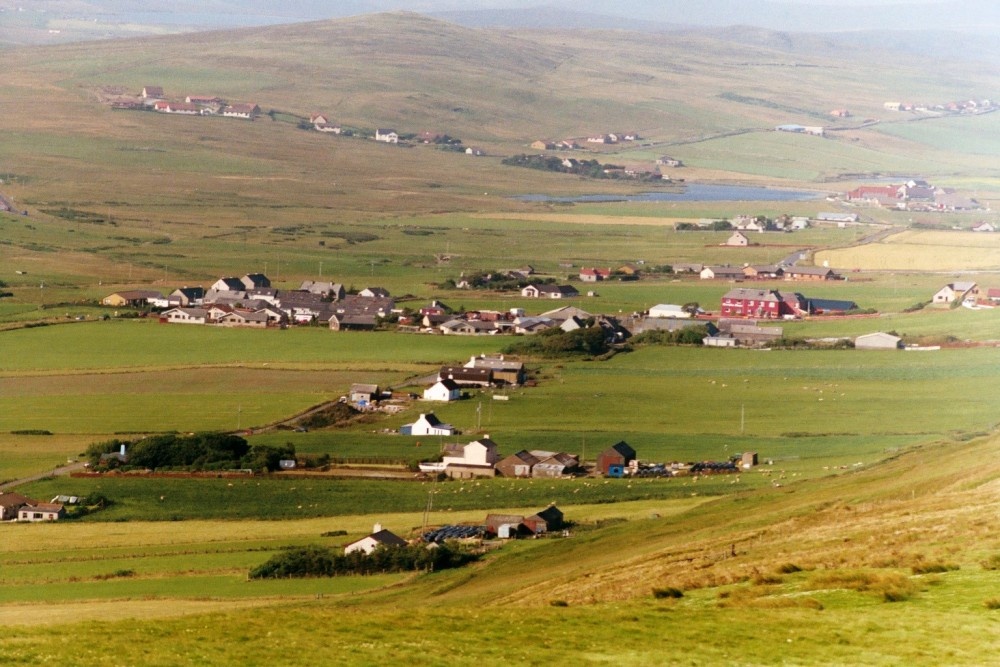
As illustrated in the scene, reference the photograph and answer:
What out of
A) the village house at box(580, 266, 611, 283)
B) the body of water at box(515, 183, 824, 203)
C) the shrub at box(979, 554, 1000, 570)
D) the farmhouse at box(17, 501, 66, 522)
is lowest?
the farmhouse at box(17, 501, 66, 522)

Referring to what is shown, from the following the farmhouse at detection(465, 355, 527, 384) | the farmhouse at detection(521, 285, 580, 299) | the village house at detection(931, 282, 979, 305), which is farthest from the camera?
the farmhouse at detection(521, 285, 580, 299)

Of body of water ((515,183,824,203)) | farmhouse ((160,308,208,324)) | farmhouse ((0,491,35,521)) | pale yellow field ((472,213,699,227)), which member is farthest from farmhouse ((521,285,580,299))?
Answer: body of water ((515,183,824,203))

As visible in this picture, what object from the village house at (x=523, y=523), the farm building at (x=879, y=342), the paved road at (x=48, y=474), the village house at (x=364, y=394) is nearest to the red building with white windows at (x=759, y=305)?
the farm building at (x=879, y=342)

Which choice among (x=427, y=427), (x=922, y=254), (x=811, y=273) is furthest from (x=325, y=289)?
(x=922, y=254)

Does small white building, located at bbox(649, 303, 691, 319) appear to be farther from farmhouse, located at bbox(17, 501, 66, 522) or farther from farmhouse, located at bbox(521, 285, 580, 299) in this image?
farmhouse, located at bbox(17, 501, 66, 522)

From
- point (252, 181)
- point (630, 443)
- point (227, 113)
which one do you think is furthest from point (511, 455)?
point (227, 113)

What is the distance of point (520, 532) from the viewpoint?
2283 centimetres

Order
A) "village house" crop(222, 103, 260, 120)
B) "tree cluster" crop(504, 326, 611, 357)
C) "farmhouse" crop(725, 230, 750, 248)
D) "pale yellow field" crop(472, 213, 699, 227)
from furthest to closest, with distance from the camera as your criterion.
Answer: "village house" crop(222, 103, 260, 120) → "pale yellow field" crop(472, 213, 699, 227) → "farmhouse" crop(725, 230, 750, 248) → "tree cluster" crop(504, 326, 611, 357)

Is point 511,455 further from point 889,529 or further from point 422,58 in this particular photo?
point 422,58

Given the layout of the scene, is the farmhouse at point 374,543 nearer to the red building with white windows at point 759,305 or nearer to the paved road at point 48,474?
the paved road at point 48,474

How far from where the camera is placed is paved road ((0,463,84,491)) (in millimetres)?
26359

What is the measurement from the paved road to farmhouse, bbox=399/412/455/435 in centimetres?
709

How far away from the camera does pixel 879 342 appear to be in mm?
43406

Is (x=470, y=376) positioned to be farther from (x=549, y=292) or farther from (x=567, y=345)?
(x=549, y=292)
